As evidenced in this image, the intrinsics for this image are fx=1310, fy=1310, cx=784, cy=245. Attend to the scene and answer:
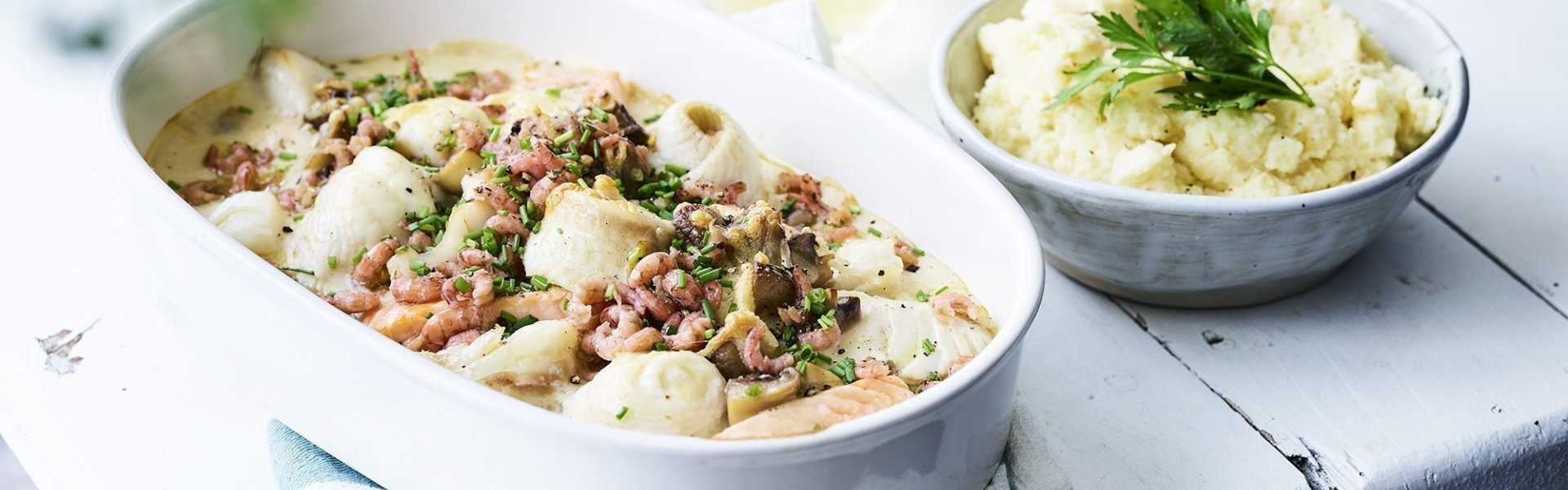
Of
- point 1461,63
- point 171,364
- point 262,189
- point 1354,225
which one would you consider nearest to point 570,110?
point 262,189

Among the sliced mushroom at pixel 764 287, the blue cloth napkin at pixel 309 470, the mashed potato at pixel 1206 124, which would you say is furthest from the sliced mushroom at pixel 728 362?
the mashed potato at pixel 1206 124

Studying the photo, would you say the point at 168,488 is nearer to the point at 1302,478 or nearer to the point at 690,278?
the point at 690,278

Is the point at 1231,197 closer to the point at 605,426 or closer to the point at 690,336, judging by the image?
the point at 690,336

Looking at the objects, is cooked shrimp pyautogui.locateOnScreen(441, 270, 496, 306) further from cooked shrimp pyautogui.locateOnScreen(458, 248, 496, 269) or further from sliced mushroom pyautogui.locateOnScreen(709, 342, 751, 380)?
sliced mushroom pyautogui.locateOnScreen(709, 342, 751, 380)

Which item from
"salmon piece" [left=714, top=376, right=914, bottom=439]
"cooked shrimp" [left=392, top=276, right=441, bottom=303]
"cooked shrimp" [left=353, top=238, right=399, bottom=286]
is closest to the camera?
"salmon piece" [left=714, top=376, right=914, bottom=439]

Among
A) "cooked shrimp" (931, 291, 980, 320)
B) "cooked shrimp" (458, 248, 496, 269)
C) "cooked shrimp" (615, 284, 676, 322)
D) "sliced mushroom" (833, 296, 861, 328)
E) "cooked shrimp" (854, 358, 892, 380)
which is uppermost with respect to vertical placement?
"cooked shrimp" (615, 284, 676, 322)

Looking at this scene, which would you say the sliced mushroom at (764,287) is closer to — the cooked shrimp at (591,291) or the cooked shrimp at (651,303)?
the cooked shrimp at (651,303)

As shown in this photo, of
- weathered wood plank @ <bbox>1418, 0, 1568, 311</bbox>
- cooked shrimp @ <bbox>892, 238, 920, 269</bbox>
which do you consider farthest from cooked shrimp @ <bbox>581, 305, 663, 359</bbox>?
weathered wood plank @ <bbox>1418, 0, 1568, 311</bbox>
